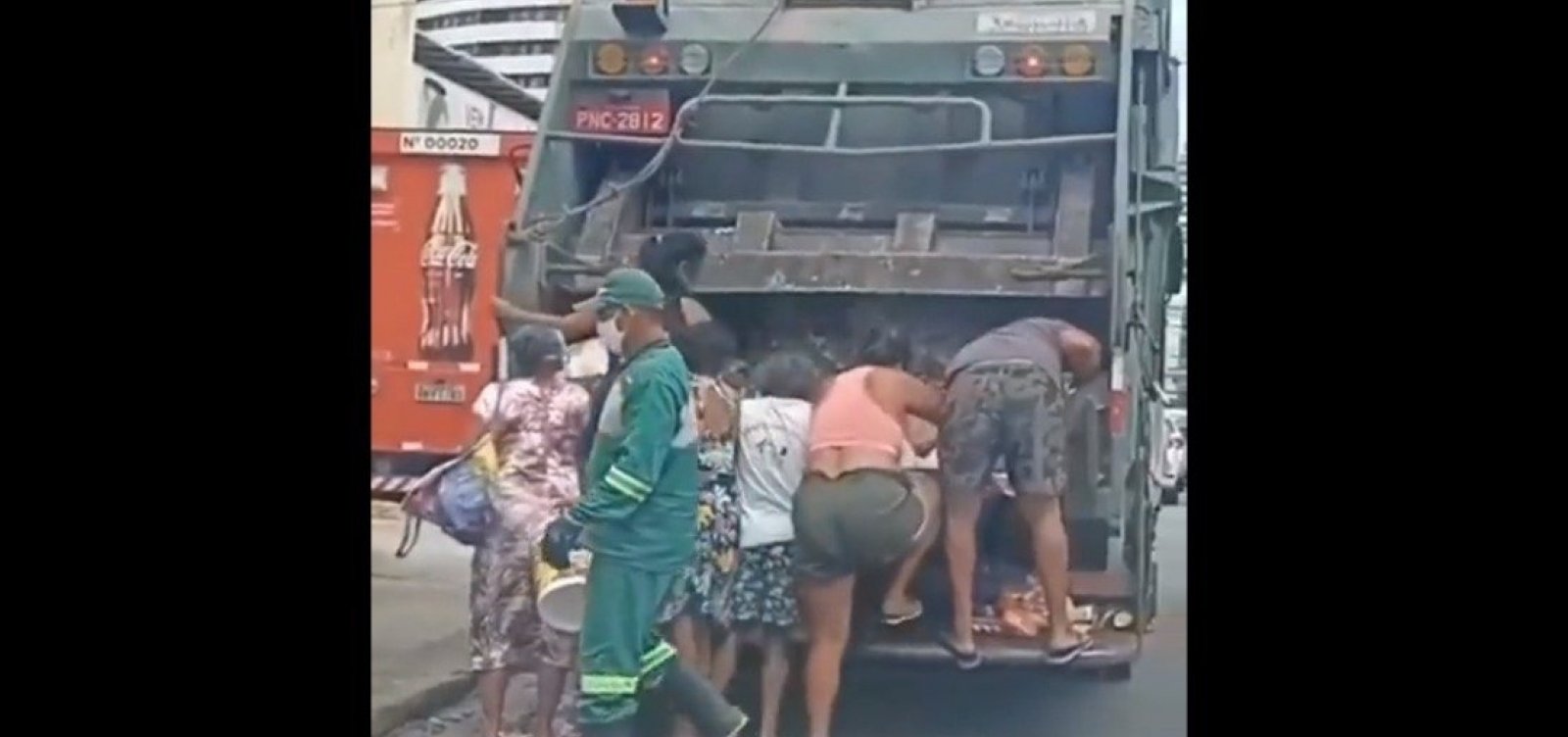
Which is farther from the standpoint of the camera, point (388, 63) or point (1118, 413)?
point (388, 63)

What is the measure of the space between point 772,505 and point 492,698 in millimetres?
734

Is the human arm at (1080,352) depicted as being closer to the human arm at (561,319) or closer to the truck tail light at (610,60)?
the human arm at (561,319)

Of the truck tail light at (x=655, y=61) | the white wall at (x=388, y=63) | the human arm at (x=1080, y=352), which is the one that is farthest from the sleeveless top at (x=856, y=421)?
the white wall at (x=388, y=63)

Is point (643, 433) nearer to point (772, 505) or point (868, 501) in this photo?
point (772, 505)

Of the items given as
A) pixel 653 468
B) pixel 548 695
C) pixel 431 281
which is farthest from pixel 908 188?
pixel 548 695

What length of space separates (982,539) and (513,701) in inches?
41.9

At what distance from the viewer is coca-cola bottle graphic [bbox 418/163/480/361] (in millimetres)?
4262

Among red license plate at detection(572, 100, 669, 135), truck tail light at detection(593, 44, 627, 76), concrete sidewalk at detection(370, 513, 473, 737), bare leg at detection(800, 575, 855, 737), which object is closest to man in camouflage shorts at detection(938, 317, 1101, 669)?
bare leg at detection(800, 575, 855, 737)

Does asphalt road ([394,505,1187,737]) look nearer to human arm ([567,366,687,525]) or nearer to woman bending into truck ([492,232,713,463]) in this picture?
human arm ([567,366,687,525])

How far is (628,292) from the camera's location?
423cm

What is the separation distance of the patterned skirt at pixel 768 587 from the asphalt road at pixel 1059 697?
0.19 metres

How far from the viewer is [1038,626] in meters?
4.19

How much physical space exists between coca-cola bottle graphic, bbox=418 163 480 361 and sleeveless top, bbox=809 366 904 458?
78cm
